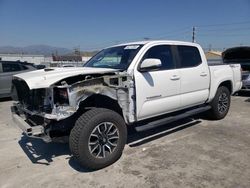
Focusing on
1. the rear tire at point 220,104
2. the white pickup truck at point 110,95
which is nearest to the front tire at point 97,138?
the white pickup truck at point 110,95

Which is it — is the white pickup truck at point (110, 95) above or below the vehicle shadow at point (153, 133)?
above

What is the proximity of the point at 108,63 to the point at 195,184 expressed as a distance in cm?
279

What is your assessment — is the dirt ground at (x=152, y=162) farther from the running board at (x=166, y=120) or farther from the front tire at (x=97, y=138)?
the running board at (x=166, y=120)

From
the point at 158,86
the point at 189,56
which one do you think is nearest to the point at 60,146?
the point at 158,86

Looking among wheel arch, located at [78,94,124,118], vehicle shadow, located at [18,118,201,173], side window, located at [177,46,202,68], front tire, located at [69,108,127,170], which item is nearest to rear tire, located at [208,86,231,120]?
vehicle shadow, located at [18,118,201,173]

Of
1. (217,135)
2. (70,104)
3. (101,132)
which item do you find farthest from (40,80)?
(217,135)

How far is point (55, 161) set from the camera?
4453 mm

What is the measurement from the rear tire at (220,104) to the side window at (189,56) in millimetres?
1134

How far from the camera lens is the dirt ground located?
12.2 feet

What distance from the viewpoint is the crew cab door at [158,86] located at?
4590 millimetres

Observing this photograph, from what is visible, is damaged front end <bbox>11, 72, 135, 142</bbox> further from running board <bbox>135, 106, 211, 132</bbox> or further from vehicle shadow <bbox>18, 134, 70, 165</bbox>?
vehicle shadow <bbox>18, 134, 70, 165</bbox>

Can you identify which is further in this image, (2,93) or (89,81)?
(2,93)

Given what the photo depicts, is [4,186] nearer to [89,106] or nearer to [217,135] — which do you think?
[89,106]

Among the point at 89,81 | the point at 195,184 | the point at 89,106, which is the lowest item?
the point at 195,184
